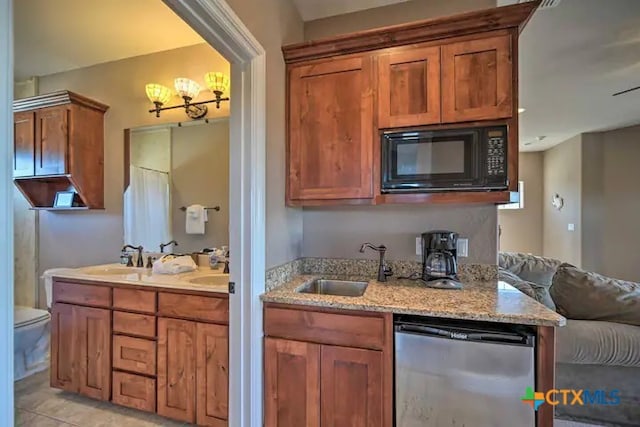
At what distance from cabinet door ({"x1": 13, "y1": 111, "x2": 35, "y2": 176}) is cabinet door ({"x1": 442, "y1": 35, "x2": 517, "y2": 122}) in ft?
11.3

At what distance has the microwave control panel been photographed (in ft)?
5.32

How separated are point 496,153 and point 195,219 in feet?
→ 7.19

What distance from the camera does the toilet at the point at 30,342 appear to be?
246 centimetres

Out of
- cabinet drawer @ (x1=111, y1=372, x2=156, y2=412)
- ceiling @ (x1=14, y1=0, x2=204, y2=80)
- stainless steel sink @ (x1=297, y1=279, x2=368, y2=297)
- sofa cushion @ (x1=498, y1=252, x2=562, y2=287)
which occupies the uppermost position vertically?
ceiling @ (x1=14, y1=0, x2=204, y2=80)

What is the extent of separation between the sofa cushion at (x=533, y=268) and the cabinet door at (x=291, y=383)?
2612 mm

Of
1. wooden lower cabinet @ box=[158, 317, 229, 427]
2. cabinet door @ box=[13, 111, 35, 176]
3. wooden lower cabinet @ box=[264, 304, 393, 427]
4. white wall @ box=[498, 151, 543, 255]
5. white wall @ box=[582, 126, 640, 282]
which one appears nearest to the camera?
wooden lower cabinet @ box=[264, 304, 393, 427]

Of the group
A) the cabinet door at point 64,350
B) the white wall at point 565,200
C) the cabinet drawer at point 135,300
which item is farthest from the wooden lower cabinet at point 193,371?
the white wall at point 565,200

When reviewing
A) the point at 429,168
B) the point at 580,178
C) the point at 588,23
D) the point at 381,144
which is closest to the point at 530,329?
the point at 429,168

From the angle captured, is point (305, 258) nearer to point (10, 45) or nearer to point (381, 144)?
point (381, 144)

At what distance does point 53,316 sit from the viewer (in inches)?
88.1

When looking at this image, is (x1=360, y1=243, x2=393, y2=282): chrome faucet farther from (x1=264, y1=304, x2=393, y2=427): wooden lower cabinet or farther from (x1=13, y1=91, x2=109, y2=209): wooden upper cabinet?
(x1=13, y1=91, x2=109, y2=209): wooden upper cabinet

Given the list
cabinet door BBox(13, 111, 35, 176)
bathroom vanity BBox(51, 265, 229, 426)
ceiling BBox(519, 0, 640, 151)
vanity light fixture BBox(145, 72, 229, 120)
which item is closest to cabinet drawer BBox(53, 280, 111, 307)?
bathroom vanity BBox(51, 265, 229, 426)

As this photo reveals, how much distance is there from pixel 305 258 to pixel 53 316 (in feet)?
6.05

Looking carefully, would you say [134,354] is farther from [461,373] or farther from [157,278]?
[461,373]
